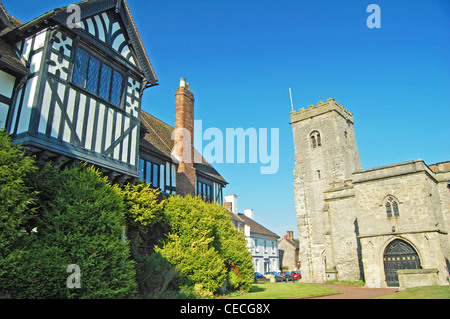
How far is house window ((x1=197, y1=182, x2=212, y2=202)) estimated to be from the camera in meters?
20.4

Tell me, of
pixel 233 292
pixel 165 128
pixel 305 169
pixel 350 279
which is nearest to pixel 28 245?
pixel 233 292

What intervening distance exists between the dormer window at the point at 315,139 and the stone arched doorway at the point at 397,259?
800 inches

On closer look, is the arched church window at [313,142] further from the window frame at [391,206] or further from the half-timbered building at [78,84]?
the half-timbered building at [78,84]

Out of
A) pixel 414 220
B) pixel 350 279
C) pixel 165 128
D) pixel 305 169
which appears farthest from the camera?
pixel 305 169

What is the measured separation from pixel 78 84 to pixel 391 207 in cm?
1940

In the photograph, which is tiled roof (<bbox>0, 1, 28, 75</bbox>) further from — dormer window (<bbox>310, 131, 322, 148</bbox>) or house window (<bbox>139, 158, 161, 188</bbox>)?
dormer window (<bbox>310, 131, 322, 148</bbox>)

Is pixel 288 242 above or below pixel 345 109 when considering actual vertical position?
below

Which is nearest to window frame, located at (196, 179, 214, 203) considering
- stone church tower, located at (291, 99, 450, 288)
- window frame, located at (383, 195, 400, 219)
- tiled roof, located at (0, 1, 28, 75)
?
stone church tower, located at (291, 99, 450, 288)

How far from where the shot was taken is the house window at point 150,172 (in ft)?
51.4

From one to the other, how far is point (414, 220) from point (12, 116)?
2129cm

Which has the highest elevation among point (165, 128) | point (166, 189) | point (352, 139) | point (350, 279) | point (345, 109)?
point (345, 109)

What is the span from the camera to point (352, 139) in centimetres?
4175

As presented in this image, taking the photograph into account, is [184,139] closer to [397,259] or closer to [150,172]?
[150,172]
